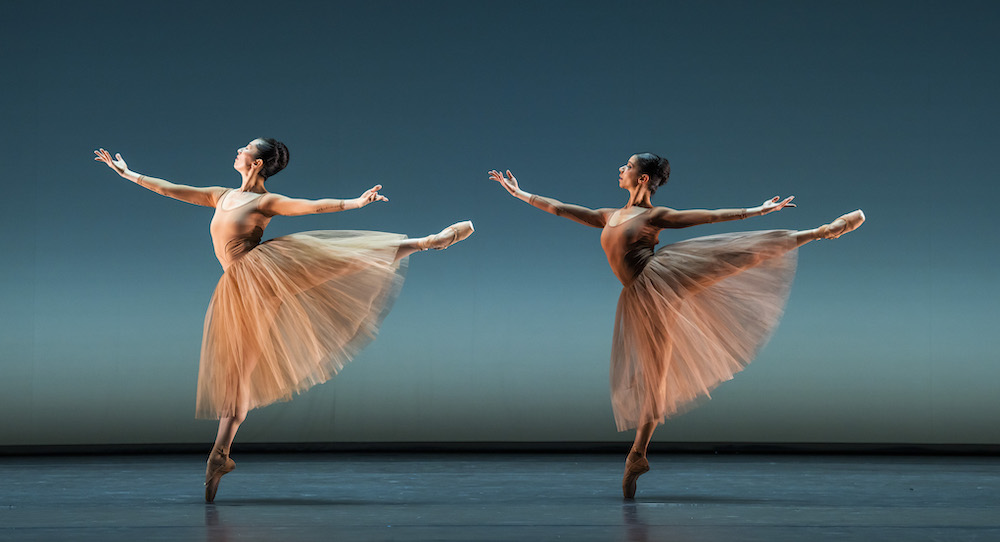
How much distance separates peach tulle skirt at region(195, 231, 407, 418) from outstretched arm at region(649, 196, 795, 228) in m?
0.91

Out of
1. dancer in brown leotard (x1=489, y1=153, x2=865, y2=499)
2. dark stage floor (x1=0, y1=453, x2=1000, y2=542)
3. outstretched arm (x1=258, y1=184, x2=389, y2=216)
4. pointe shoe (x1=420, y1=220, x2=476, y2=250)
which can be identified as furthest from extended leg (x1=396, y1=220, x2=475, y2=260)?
dark stage floor (x1=0, y1=453, x2=1000, y2=542)

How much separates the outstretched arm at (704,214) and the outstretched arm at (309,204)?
954 mm

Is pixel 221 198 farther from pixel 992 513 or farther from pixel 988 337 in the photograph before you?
pixel 988 337

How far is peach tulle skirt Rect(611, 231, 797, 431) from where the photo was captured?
3.19 meters

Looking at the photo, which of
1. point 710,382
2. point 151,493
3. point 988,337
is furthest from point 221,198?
point 988,337

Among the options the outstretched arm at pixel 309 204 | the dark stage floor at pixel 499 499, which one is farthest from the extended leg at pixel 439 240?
the dark stage floor at pixel 499 499

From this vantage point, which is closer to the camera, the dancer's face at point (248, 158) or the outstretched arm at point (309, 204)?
the outstretched arm at point (309, 204)

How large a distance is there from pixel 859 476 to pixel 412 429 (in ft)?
7.32

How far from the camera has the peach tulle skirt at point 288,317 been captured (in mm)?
3076

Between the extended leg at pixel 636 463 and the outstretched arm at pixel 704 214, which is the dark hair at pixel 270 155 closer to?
the outstretched arm at pixel 704 214

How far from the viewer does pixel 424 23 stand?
5047 millimetres

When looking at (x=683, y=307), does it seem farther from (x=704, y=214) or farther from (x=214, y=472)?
(x=214, y=472)

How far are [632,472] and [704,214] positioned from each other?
0.90 m

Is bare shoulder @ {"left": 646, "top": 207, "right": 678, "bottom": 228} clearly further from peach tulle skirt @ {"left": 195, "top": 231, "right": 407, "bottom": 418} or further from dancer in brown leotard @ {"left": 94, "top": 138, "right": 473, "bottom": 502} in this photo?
peach tulle skirt @ {"left": 195, "top": 231, "right": 407, "bottom": 418}
